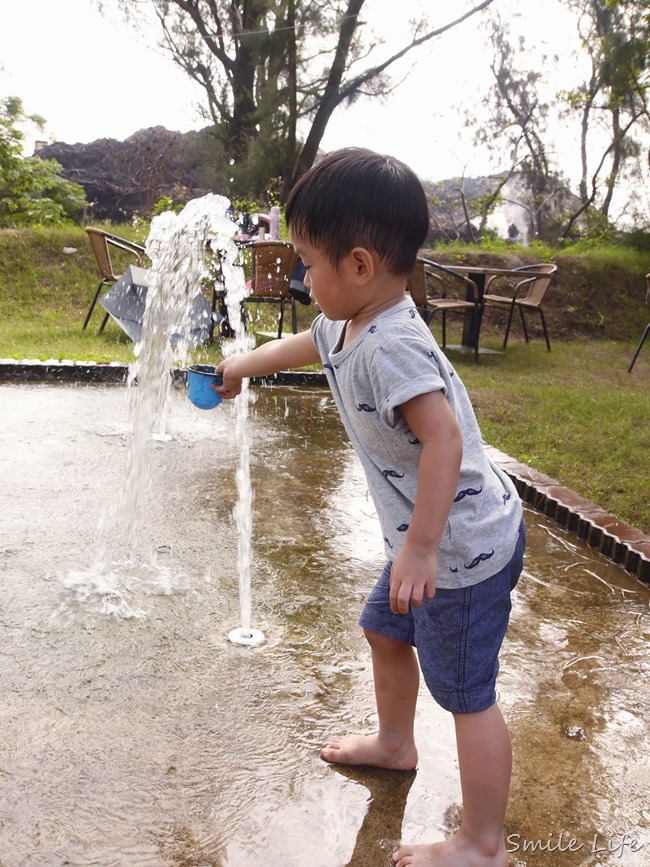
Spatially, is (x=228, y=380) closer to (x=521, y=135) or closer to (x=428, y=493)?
(x=428, y=493)

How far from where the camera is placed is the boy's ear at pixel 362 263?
1.26 metres

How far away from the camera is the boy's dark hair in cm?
124

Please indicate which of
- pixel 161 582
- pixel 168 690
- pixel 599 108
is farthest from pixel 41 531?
pixel 599 108

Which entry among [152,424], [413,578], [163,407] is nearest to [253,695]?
[413,578]

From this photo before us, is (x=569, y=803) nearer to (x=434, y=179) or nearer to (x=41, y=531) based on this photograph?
(x=41, y=531)

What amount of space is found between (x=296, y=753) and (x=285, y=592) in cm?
74

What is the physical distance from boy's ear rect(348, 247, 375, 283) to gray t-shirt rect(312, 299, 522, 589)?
74 millimetres

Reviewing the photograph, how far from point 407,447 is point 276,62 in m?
11.7

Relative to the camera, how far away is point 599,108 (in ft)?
42.4

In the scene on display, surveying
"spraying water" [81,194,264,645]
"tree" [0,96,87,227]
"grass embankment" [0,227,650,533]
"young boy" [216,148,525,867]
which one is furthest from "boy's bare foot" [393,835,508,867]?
"tree" [0,96,87,227]

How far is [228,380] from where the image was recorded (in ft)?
5.84

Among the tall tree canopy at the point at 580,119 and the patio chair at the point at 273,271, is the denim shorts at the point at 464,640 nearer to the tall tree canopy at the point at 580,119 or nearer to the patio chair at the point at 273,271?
the patio chair at the point at 273,271

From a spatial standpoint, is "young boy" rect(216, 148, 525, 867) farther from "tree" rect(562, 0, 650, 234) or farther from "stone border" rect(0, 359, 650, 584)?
"tree" rect(562, 0, 650, 234)

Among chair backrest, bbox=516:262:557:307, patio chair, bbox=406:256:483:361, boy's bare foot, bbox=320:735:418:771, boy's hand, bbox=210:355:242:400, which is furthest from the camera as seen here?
chair backrest, bbox=516:262:557:307
